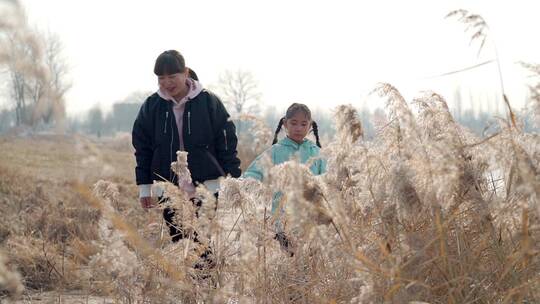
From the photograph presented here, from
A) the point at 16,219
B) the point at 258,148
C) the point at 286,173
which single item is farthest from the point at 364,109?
the point at 16,219

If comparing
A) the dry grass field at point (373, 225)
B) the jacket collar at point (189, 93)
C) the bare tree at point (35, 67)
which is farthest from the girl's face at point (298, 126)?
the bare tree at point (35, 67)

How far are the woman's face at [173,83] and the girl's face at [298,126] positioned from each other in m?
0.78

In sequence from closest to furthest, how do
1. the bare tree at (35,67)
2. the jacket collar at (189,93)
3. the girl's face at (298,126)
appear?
the bare tree at (35,67)
the jacket collar at (189,93)
the girl's face at (298,126)

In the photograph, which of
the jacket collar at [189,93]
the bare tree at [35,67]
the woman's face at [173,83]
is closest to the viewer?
the bare tree at [35,67]

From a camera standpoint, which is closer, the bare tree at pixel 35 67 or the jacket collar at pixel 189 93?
the bare tree at pixel 35 67

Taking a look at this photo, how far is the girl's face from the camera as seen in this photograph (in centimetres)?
445

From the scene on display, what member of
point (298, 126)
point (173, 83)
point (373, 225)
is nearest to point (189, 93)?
point (173, 83)

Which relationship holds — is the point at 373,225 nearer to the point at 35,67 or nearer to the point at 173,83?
the point at 35,67

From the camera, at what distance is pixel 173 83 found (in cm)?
409

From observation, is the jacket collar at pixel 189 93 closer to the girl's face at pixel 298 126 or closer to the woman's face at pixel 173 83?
the woman's face at pixel 173 83

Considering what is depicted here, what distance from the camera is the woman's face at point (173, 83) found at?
13.3 ft

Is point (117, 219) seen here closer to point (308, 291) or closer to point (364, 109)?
point (308, 291)

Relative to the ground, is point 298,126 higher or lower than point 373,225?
higher

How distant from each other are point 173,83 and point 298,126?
0.92m
